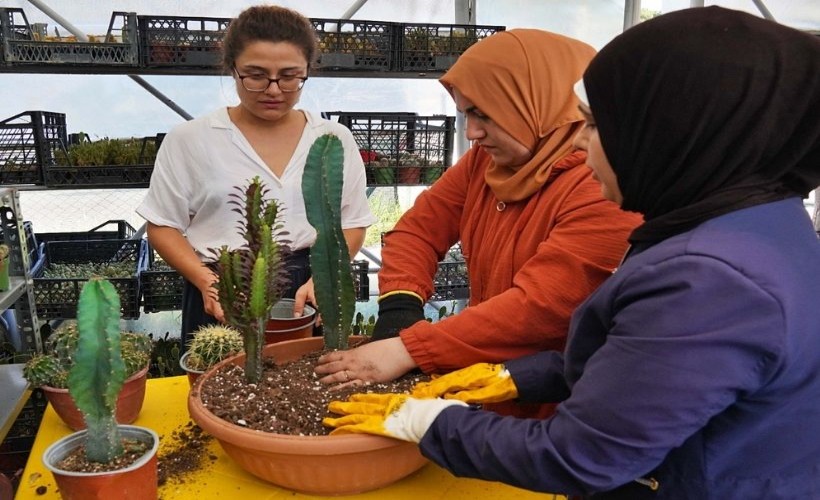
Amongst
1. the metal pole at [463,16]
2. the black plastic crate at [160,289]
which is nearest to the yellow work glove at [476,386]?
the black plastic crate at [160,289]

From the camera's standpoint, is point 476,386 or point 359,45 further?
point 359,45

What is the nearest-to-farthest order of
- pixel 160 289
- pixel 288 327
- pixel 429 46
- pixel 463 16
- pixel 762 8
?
1. pixel 288 327
2. pixel 160 289
3. pixel 429 46
4. pixel 463 16
5. pixel 762 8

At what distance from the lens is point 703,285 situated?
70 cm

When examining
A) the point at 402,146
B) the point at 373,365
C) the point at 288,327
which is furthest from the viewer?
the point at 402,146

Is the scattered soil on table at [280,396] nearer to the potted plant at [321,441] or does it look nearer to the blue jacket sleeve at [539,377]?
the potted plant at [321,441]

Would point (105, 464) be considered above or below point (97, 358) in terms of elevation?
below

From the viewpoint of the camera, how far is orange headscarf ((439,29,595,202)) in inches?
48.6

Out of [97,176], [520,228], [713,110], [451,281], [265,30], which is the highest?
[265,30]

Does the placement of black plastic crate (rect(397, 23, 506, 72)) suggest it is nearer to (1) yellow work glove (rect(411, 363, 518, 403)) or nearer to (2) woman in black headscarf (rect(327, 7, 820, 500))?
(1) yellow work glove (rect(411, 363, 518, 403))

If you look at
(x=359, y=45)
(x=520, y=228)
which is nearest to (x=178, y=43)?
(x=359, y=45)

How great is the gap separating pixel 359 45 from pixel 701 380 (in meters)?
2.58

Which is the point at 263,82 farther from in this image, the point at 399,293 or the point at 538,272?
the point at 538,272

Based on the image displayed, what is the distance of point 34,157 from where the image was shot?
2.81 m

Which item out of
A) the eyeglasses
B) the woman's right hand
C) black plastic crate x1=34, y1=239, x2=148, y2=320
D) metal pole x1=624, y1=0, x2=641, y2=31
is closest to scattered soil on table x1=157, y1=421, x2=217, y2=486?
the woman's right hand
